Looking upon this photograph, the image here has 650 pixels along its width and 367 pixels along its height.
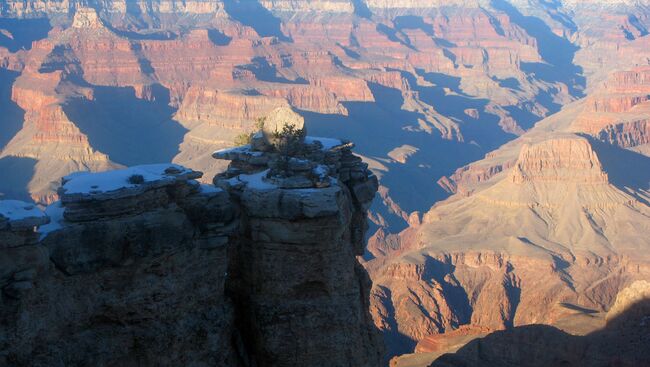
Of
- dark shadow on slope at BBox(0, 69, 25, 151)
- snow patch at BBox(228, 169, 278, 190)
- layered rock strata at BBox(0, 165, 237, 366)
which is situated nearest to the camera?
layered rock strata at BBox(0, 165, 237, 366)

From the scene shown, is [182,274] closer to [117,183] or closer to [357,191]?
[117,183]

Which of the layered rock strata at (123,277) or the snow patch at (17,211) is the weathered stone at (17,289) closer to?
the layered rock strata at (123,277)

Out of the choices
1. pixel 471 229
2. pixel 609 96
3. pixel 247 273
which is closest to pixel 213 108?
pixel 471 229

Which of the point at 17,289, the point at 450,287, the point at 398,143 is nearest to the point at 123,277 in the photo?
the point at 17,289

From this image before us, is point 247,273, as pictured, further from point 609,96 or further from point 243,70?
point 609,96

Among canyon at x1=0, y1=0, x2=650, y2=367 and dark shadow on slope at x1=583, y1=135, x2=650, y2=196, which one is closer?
canyon at x1=0, y1=0, x2=650, y2=367

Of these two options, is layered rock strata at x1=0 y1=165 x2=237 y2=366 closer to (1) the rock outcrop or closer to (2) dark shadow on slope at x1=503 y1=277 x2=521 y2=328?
(1) the rock outcrop

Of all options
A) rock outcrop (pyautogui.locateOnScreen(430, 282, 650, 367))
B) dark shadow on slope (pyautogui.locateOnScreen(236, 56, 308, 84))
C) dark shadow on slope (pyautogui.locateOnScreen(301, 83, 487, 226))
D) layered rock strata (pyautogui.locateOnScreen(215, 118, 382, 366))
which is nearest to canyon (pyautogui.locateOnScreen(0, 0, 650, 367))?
layered rock strata (pyautogui.locateOnScreen(215, 118, 382, 366))

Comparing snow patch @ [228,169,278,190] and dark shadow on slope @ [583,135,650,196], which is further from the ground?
snow patch @ [228,169,278,190]
